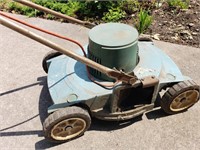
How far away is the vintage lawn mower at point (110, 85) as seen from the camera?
82.0 inches

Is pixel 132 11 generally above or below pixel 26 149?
above

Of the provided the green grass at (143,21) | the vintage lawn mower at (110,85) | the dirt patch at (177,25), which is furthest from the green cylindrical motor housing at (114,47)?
the dirt patch at (177,25)

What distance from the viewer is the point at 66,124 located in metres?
2.13

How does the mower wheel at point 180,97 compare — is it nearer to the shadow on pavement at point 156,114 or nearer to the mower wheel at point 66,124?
the shadow on pavement at point 156,114

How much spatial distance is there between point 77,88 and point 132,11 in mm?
1968

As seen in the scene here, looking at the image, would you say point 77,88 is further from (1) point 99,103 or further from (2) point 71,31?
(2) point 71,31

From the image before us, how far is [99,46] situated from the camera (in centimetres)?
208

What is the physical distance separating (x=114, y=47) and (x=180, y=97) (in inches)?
27.5

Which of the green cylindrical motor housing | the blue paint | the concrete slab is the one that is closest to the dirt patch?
the concrete slab

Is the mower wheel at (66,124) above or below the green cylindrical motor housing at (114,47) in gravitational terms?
below

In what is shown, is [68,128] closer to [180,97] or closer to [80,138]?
[80,138]

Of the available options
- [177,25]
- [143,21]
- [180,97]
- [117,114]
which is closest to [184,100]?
[180,97]

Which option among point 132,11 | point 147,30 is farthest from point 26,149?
point 132,11

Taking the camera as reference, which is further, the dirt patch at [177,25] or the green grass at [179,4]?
the green grass at [179,4]
